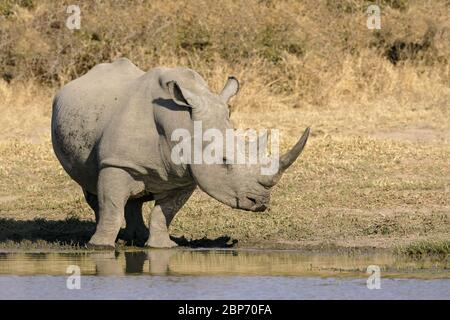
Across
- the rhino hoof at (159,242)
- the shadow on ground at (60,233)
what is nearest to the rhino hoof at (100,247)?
the rhino hoof at (159,242)

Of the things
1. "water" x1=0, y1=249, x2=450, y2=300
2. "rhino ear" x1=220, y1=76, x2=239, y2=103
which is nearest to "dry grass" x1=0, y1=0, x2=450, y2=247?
"water" x1=0, y1=249, x2=450, y2=300

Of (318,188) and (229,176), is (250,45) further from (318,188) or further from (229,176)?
(229,176)

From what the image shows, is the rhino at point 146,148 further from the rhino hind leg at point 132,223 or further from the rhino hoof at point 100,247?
the rhino hind leg at point 132,223

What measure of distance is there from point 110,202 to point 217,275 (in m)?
1.80

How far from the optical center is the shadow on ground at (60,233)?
1253cm

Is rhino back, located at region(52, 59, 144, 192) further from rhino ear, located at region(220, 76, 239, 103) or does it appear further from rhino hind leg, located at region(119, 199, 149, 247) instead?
rhino ear, located at region(220, 76, 239, 103)

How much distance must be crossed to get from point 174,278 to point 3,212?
15.0ft

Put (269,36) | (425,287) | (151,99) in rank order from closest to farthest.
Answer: (425,287), (151,99), (269,36)

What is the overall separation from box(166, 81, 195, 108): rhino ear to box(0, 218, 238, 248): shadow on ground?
1.64m

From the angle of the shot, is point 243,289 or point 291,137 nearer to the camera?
point 243,289

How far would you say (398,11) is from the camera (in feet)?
72.4

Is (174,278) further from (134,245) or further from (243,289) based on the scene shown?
(134,245)

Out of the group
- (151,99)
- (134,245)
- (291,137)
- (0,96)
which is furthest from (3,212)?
(0,96)
